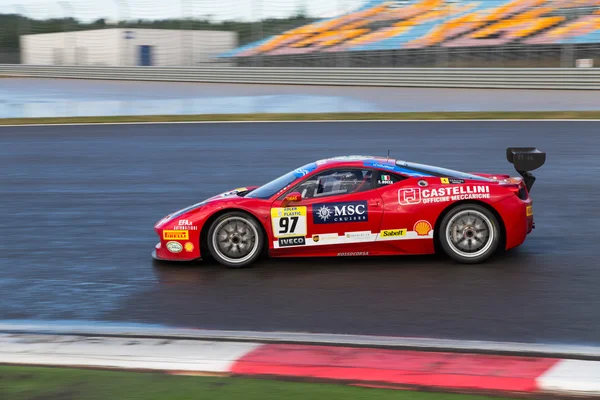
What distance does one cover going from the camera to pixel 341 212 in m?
7.79

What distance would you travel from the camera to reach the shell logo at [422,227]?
25.4 ft

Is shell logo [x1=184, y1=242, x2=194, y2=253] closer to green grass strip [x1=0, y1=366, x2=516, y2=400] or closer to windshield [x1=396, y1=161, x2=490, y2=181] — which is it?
windshield [x1=396, y1=161, x2=490, y2=181]

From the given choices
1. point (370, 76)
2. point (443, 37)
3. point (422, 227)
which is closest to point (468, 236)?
point (422, 227)

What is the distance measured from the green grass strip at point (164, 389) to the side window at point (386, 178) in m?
3.53

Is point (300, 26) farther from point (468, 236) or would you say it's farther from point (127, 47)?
point (468, 236)

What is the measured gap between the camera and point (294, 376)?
4777 mm

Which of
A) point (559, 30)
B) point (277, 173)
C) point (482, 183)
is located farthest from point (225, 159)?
point (559, 30)

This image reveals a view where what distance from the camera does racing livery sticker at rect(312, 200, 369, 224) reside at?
7.77 m

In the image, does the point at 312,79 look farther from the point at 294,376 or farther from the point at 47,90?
the point at 294,376

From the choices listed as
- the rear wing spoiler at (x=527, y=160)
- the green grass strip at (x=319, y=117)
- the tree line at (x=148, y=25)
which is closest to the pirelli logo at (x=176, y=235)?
the rear wing spoiler at (x=527, y=160)

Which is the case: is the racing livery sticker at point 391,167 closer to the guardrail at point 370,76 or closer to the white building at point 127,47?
the guardrail at point 370,76

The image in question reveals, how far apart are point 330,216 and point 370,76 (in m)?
22.3

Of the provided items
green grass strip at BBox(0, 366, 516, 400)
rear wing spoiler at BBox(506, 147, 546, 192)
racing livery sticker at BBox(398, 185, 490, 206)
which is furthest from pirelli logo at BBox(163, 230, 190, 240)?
rear wing spoiler at BBox(506, 147, 546, 192)

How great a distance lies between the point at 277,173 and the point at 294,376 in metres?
9.11
